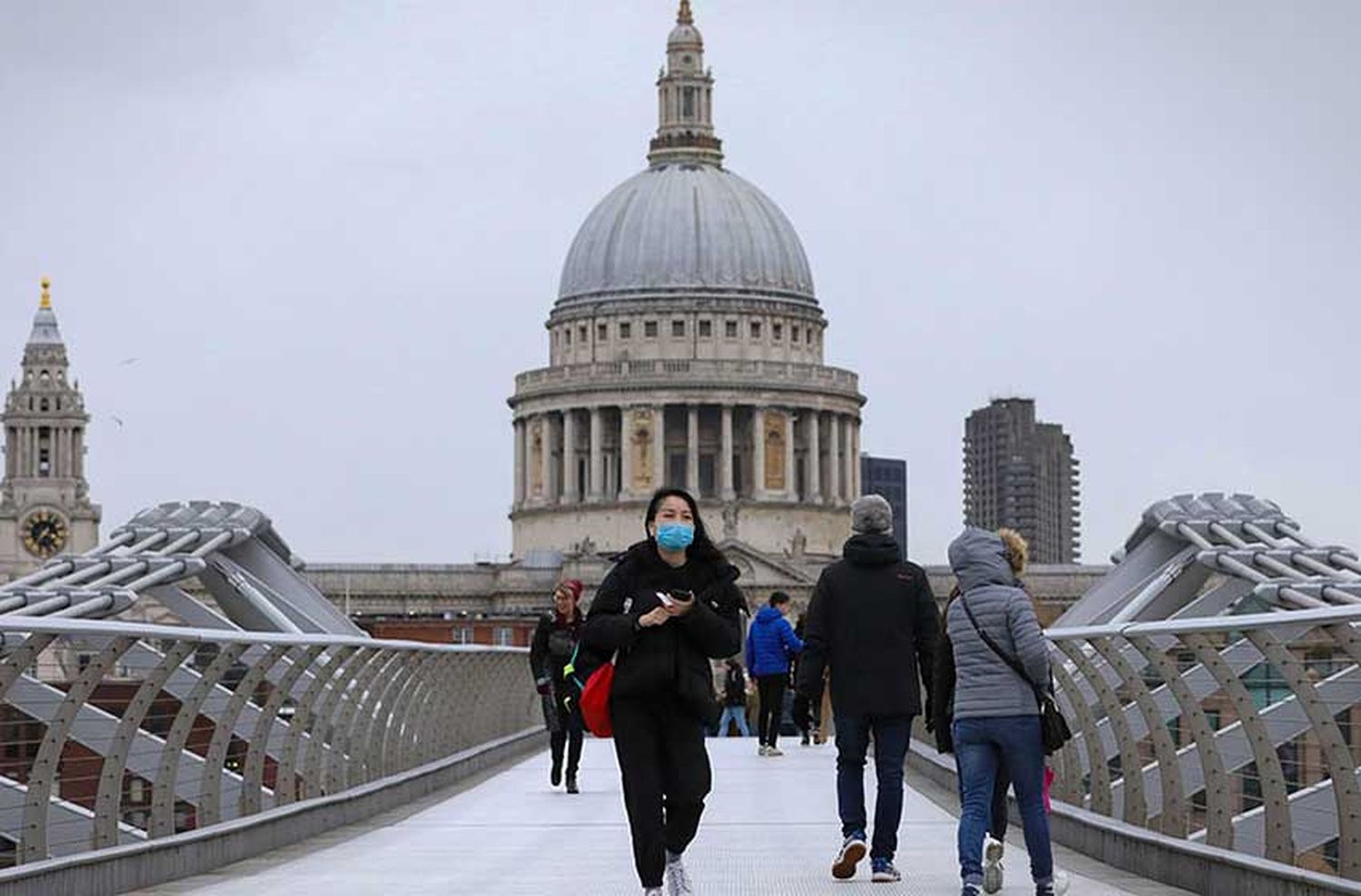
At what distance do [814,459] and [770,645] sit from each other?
449ft

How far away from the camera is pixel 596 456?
6698 inches

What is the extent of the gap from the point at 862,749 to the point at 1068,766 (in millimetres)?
4432

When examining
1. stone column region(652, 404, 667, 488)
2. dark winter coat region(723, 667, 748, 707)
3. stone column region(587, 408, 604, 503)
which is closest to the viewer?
dark winter coat region(723, 667, 748, 707)

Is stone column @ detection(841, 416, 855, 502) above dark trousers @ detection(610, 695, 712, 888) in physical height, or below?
above

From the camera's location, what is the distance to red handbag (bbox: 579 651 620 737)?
16.4 m

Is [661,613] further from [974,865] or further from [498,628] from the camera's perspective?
[498,628]

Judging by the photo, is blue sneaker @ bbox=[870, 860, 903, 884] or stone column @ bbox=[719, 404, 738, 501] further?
stone column @ bbox=[719, 404, 738, 501]

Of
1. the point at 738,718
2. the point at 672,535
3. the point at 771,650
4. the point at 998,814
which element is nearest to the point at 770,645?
the point at 771,650

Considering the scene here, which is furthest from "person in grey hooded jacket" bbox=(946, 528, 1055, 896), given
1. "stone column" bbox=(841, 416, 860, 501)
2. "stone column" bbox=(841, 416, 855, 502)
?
"stone column" bbox=(841, 416, 860, 501)

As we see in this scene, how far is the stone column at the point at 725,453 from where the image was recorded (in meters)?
169

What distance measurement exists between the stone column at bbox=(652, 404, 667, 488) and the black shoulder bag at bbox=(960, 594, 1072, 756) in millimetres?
149947

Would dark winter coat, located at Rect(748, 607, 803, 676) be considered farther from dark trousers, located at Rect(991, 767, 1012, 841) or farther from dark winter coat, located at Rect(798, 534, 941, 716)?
dark trousers, located at Rect(991, 767, 1012, 841)

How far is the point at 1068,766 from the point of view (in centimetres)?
2331

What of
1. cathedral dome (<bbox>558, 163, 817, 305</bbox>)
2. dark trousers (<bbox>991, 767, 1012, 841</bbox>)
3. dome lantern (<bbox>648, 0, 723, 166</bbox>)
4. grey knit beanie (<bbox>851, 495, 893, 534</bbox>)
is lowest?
dark trousers (<bbox>991, 767, 1012, 841</bbox>)
